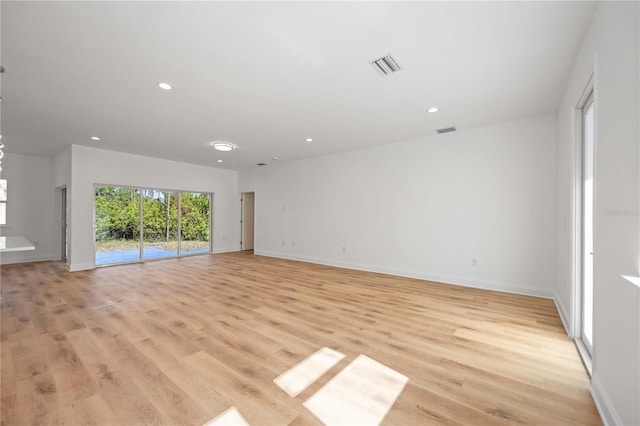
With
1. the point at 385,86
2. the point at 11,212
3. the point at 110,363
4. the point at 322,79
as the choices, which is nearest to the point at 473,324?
the point at 385,86

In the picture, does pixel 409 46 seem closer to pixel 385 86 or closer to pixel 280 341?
pixel 385 86

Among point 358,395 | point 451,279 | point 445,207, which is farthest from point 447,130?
point 358,395

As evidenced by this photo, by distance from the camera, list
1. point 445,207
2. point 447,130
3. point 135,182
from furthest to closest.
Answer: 1. point 135,182
2. point 445,207
3. point 447,130

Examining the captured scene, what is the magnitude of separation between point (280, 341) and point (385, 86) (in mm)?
3059

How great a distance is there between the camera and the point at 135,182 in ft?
21.6

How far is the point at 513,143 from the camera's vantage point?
4164mm

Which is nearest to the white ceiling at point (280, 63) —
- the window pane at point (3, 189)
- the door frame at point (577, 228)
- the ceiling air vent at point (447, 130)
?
the ceiling air vent at point (447, 130)

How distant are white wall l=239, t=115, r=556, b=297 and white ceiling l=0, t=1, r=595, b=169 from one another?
1.96 ft

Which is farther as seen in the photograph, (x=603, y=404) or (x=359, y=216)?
(x=359, y=216)

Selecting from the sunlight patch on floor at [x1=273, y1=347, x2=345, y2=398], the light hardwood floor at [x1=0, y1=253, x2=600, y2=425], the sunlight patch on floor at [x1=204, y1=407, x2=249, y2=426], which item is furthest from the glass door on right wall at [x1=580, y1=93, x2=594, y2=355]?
the sunlight patch on floor at [x1=204, y1=407, x2=249, y2=426]

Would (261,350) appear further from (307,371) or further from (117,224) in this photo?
(117,224)

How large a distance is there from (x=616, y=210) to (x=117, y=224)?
8546 mm

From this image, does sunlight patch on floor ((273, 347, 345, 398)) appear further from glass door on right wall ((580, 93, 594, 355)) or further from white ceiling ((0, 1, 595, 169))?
white ceiling ((0, 1, 595, 169))

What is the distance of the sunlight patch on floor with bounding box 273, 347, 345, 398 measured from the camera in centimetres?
185
